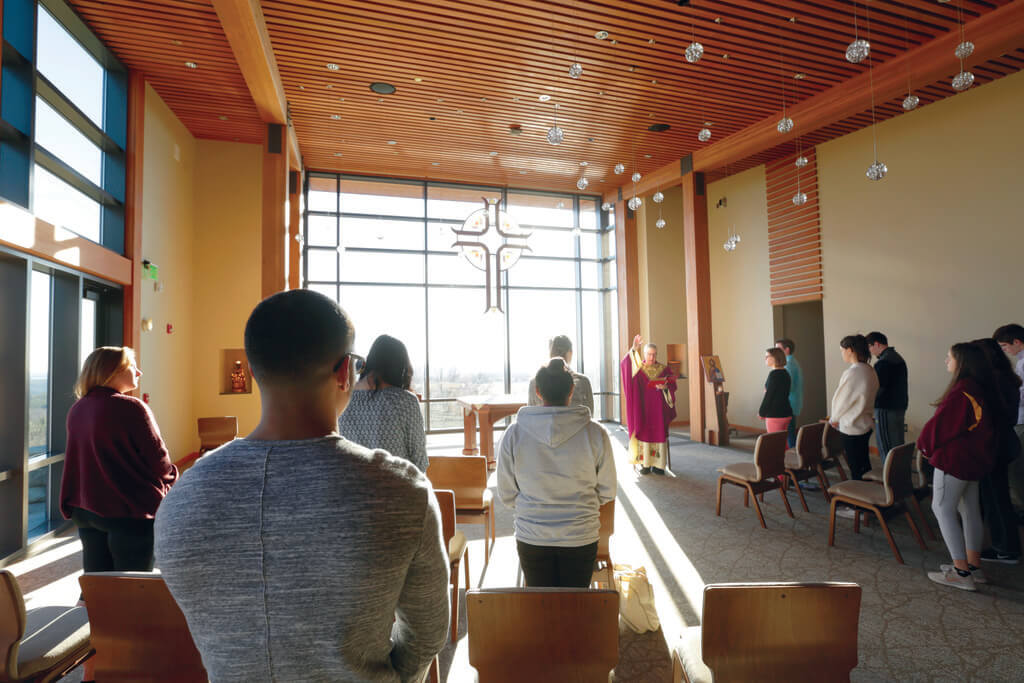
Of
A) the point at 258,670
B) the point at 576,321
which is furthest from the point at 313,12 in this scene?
the point at 576,321

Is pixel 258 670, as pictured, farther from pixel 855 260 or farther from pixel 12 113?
pixel 855 260

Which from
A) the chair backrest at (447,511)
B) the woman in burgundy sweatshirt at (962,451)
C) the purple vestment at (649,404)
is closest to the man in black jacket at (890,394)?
the woman in burgundy sweatshirt at (962,451)

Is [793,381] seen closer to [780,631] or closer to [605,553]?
[605,553]

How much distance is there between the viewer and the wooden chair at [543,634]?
1546 millimetres

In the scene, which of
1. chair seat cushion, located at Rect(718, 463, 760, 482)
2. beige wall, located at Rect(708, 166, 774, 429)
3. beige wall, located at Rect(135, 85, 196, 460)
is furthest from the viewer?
beige wall, located at Rect(708, 166, 774, 429)

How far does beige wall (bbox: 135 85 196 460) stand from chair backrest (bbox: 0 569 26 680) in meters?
4.64

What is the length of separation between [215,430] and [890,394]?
263 inches

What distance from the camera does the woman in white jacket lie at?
4434 millimetres

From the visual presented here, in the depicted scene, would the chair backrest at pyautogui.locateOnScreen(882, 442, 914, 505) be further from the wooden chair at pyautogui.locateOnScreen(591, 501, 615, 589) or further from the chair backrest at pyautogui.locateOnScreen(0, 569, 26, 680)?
the chair backrest at pyautogui.locateOnScreen(0, 569, 26, 680)

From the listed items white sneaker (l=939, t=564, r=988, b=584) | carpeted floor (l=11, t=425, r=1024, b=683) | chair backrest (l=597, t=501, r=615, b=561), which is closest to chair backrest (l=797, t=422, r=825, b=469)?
carpeted floor (l=11, t=425, r=1024, b=683)

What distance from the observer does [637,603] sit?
267 cm

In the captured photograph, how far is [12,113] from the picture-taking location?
12.4ft

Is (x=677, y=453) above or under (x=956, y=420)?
under

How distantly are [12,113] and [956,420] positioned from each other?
22.1 ft
